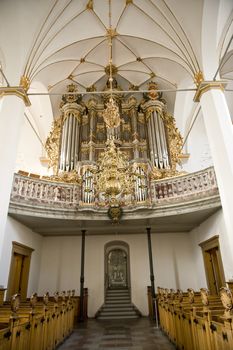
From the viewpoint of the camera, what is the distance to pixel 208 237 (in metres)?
9.25

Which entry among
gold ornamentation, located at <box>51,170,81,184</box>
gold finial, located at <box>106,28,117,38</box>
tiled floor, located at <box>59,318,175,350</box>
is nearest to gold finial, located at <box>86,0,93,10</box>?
gold finial, located at <box>106,28,117,38</box>

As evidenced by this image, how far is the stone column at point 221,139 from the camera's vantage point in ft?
20.7

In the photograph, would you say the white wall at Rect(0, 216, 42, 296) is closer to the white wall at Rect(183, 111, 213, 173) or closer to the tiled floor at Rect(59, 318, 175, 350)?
the tiled floor at Rect(59, 318, 175, 350)

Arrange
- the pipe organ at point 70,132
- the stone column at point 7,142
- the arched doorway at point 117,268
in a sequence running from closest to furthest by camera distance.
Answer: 1. the stone column at point 7,142
2. the pipe organ at point 70,132
3. the arched doorway at point 117,268

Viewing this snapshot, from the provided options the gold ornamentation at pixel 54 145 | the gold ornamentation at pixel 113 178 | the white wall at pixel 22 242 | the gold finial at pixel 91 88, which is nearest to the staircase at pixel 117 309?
the white wall at pixel 22 242

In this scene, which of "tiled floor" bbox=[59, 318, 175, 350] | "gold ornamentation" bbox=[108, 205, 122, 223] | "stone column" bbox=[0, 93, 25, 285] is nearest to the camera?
"tiled floor" bbox=[59, 318, 175, 350]

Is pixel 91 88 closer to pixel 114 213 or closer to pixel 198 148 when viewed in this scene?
pixel 198 148

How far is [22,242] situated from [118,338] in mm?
5033

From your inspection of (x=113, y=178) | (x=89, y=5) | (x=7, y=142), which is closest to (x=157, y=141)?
(x=113, y=178)

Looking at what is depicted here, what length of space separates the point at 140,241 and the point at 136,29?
908 cm

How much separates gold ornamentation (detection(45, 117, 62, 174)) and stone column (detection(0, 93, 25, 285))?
11.7ft

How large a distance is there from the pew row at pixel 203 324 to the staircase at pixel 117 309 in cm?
449

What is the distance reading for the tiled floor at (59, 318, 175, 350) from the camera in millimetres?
5242

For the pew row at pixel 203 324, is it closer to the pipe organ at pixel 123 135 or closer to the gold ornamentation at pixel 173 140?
the pipe organ at pixel 123 135
